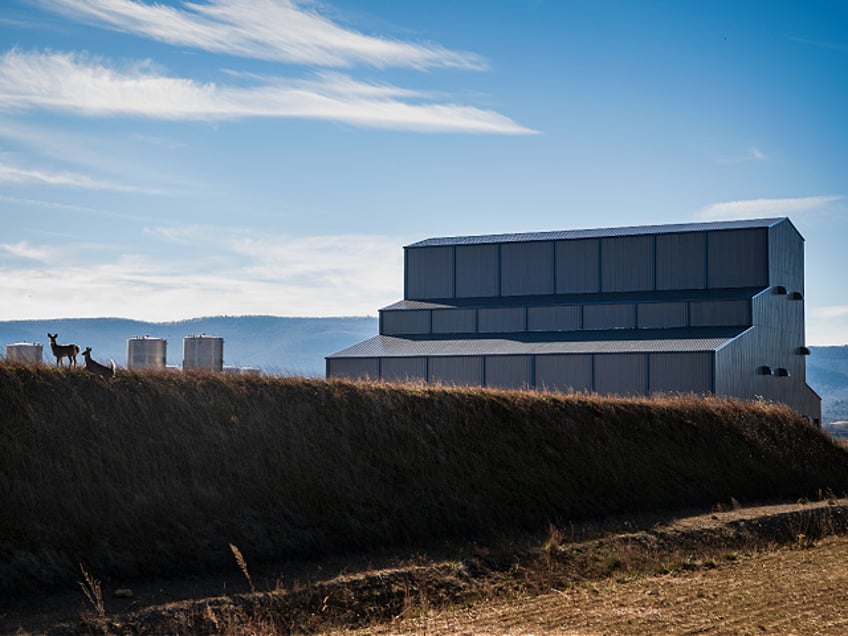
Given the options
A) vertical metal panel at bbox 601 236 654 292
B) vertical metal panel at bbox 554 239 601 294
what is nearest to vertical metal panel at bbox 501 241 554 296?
vertical metal panel at bbox 554 239 601 294

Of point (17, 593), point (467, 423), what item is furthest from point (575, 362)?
point (17, 593)

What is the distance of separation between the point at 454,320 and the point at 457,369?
27.8ft

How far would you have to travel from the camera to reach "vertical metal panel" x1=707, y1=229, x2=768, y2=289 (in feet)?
223

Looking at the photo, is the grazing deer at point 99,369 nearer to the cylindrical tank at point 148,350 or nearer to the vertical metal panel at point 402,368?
the cylindrical tank at point 148,350

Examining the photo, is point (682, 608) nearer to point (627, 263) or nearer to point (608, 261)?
point (627, 263)

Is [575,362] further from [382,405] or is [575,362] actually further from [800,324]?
[382,405]

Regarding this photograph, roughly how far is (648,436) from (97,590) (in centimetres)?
2296

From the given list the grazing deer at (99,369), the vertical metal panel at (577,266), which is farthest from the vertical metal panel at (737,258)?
the grazing deer at (99,369)

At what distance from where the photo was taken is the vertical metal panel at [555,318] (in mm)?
68625

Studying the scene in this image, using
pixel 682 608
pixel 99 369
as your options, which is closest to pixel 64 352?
pixel 99 369

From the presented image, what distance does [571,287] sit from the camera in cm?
7250

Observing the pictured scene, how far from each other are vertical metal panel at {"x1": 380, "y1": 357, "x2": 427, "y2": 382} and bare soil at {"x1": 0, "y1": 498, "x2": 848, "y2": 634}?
3607cm

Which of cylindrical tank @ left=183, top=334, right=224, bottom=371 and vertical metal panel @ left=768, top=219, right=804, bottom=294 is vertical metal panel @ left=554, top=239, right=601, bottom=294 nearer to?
vertical metal panel @ left=768, top=219, right=804, bottom=294

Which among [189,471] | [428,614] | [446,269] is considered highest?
[446,269]
